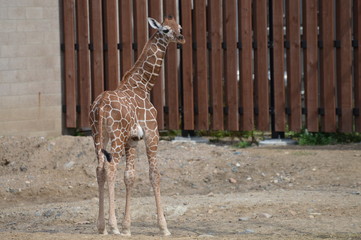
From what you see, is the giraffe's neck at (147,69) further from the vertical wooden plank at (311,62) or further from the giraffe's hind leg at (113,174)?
the vertical wooden plank at (311,62)

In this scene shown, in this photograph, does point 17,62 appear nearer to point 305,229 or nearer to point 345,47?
point 345,47

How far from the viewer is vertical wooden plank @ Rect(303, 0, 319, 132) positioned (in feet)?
44.3

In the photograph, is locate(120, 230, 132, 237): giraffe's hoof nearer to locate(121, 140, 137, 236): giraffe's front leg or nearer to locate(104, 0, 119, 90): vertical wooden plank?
locate(121, 140, 137, 236): giraffe's front leg

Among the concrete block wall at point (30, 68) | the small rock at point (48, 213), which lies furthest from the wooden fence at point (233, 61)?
the small rock at point (48, 213)

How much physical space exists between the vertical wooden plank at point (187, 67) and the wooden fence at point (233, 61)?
0.02m

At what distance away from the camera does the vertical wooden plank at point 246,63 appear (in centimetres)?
1391

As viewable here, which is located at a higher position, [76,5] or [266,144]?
[76,5]

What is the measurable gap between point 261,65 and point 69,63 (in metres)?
3.22

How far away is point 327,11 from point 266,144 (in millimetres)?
2205

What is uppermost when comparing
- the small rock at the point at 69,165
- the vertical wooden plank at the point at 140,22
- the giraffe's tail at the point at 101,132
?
the vertical wooden plank at the point at 140,22

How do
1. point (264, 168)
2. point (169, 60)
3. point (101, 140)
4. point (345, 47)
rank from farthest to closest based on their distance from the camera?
point (169, 60) < point (345, 47) < point (264, 168) < point (101, 140)

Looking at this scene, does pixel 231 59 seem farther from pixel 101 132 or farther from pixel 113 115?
pixel 101 132

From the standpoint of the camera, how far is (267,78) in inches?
546

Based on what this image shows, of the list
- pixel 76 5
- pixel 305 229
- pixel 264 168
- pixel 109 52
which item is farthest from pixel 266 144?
pixel 305 229
